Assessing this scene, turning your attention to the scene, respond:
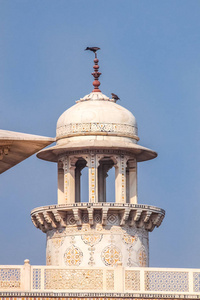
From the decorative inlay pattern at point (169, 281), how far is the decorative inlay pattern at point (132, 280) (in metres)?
0.34

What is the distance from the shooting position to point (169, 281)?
4947 centimetres

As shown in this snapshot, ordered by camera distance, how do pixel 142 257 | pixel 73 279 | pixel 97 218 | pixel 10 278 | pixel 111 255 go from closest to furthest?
pixel 10 278 < pixel 73 279 < pixel 111 255 < pixel 97 218 < pixel 142 257

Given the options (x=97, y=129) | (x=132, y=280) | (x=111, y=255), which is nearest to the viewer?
(x=132, y=280)

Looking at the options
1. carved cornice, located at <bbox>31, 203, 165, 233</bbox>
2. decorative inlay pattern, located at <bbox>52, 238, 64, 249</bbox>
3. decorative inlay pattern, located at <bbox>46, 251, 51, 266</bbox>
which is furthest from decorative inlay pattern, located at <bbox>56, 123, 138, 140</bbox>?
decorative inlay pattern, located at <bbox>46, 251, 51, 266</bbox>

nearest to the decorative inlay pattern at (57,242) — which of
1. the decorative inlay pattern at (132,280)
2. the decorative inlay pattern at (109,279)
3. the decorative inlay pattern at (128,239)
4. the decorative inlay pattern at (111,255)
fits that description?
the decorative inlay pattern at (111,255)

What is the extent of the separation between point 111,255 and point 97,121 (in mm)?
4078

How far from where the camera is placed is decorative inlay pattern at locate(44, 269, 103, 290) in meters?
49.4

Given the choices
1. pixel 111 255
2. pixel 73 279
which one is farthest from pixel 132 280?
pixel 111 255

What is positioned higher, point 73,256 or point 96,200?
point 96,200

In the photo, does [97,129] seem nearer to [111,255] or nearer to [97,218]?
[97,218]

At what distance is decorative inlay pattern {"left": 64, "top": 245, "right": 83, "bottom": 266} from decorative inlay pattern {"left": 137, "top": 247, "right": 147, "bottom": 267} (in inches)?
72.8

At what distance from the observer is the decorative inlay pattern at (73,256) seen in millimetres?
52500

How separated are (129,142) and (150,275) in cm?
548

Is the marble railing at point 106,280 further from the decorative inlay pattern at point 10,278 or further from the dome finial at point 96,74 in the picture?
the dome finial at point 96,74
